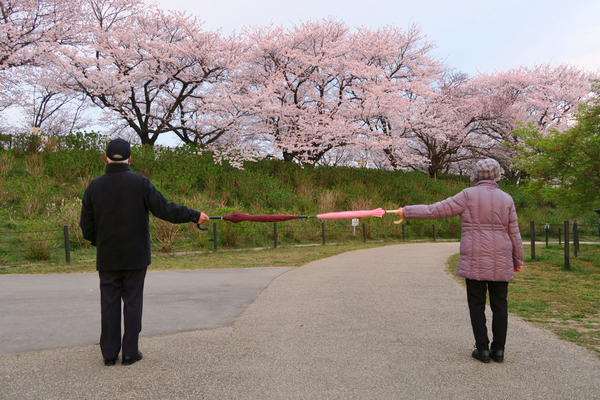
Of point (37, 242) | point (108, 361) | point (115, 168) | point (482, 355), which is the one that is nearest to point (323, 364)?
point (482, 355)

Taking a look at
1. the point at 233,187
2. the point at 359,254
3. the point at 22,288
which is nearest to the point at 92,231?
the point at 22,288

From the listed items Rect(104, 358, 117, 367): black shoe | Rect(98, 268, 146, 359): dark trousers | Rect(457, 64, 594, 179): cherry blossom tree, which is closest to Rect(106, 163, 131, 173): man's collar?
Rect(98, 268, 146, 359): dark trousers

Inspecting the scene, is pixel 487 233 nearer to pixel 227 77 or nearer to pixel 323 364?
pixel 323 364

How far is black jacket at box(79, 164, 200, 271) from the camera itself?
3.58 meters

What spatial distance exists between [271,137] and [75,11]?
11479 millimetres

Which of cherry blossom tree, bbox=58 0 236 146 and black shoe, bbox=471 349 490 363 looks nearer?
black shoe, bbox=471 349 490 363

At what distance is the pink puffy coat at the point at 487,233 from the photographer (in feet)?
12.0

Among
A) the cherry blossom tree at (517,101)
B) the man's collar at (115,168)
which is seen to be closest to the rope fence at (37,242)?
the man's collar at (115,168)

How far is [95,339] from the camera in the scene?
4.32m

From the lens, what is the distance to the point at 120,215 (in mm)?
3604

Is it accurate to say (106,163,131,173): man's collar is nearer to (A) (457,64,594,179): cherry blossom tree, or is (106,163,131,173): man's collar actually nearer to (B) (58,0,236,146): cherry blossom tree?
(B) (58,0,236,146): cherry blossom tree

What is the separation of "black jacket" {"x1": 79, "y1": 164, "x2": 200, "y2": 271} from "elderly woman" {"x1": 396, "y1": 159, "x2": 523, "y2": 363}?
8.59 ft

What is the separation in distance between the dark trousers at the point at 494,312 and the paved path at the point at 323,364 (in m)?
0.20

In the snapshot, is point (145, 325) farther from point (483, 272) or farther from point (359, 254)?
point (359, 254)
